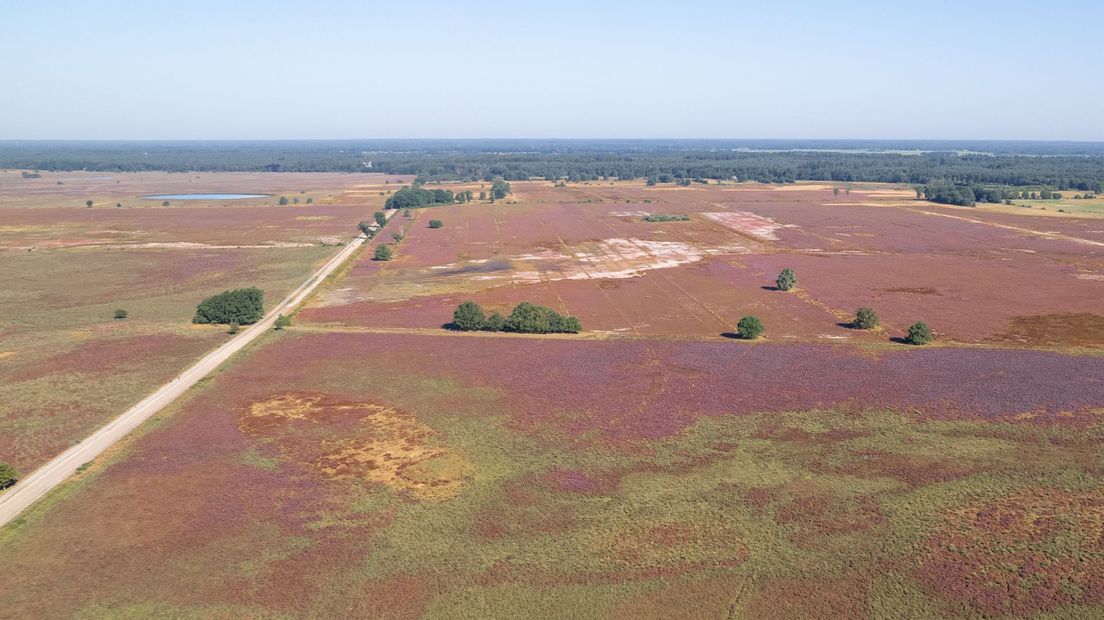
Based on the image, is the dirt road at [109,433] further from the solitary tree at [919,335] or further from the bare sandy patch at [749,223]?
A: the bare sandy patch at [749,223]

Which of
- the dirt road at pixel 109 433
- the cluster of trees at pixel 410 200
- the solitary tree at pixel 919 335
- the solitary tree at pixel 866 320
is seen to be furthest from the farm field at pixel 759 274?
the cluster of trees at pixel 410 200

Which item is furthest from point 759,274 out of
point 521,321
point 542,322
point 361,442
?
point 361,442

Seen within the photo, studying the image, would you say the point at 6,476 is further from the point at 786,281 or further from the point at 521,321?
the point at 786,281

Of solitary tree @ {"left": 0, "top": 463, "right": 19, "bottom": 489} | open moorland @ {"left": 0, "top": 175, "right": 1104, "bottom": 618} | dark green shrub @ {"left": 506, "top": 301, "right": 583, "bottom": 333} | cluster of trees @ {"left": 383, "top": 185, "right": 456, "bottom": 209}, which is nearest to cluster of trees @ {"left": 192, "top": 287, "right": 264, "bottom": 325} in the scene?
open moorland @ {"left": 0, "top": 175, "right": 1104, "bottom": 618}

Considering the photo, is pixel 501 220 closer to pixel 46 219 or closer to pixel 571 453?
pixel 46 219

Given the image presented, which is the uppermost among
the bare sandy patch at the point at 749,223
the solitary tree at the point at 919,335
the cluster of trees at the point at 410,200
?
the cluster of trees at the point at 410,200

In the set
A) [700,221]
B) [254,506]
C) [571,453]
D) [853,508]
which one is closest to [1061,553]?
[853,508]
